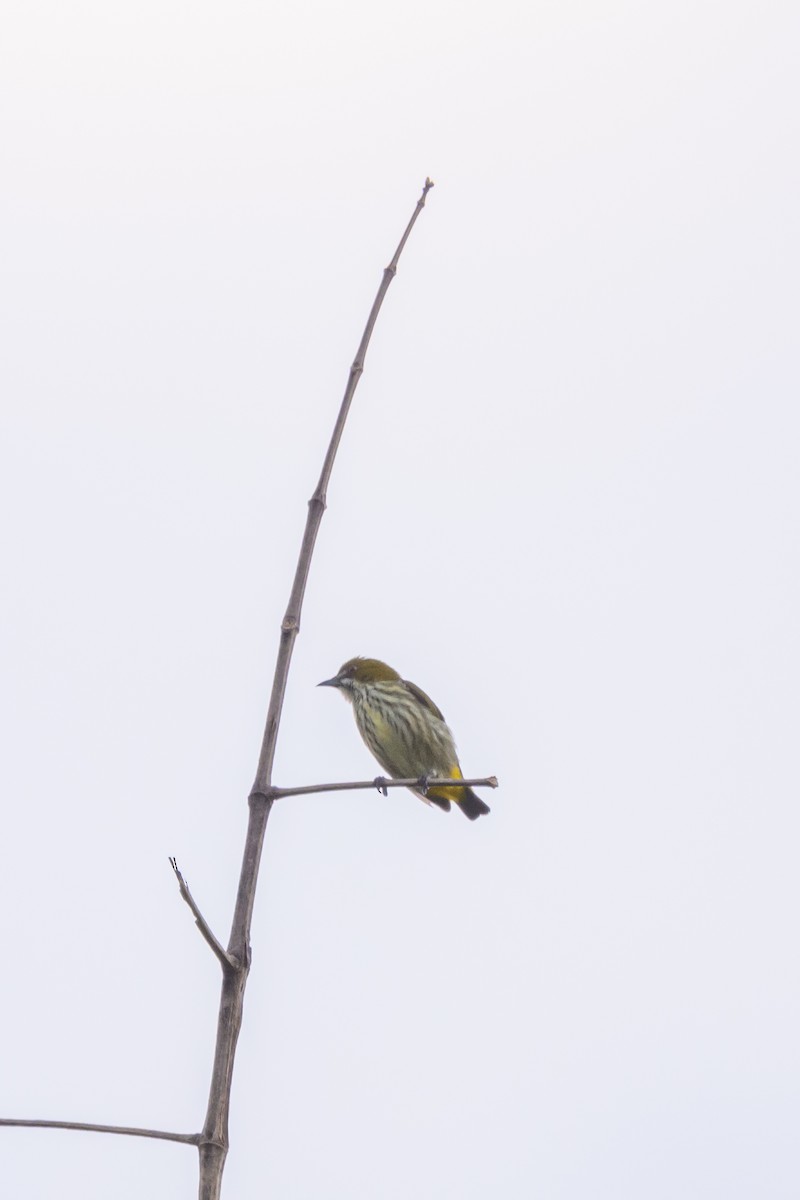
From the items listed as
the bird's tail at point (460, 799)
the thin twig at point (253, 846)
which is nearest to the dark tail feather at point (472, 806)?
the bird's tail at point (460, 799)

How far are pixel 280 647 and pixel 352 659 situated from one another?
20.2 ft

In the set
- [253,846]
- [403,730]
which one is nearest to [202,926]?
[253,846]

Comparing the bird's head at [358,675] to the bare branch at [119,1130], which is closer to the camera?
the bare branch at [119,1130]

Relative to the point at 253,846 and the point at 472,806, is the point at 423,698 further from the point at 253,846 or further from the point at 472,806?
the point at 253,846

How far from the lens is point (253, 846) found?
96.4 inches

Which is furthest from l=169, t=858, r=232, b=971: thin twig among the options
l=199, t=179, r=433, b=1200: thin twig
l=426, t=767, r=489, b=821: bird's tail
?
l=426, t=767, r=489, b=821: bird's tail

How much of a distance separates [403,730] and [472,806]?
34.7 inches

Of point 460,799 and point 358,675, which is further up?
point 358,675

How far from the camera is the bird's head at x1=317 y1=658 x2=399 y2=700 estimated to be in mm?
8633

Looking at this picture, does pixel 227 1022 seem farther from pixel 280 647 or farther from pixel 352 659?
pixel 352 659

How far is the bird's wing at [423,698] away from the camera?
8.59 m

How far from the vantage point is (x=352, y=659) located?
883 centimetres

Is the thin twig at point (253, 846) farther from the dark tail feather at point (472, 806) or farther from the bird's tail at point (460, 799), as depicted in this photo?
the dark tail feather at point (472, 806)

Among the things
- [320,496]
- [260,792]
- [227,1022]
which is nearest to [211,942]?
[227,1022]
